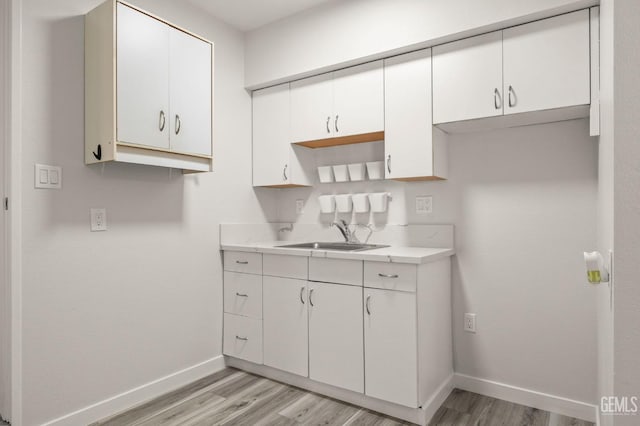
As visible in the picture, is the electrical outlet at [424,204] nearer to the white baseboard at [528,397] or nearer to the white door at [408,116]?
the white door at [408,116]

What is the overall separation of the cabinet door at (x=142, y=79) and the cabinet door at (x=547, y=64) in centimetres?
186

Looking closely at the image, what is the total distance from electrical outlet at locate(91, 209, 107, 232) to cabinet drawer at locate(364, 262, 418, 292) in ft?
4.83

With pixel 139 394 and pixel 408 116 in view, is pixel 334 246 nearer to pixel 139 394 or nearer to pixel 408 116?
pixel 408 116

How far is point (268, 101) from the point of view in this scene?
3016mm

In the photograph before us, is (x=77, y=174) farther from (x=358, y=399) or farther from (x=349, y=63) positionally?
(x=358, y=399)

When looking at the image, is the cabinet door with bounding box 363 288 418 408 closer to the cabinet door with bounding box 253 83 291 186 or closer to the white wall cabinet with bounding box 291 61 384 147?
the white wall cabinet with bounding box 291 61 384 147

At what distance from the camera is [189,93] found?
7.59ft

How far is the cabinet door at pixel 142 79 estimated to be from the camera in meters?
1.96

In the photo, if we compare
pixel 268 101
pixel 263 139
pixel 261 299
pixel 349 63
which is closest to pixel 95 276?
pixel 261 299

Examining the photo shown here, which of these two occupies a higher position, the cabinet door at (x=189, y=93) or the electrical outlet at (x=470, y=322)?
the cabinet door at (x=189, y=93)

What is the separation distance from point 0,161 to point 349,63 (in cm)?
202

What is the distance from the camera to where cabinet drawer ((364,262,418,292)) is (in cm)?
203

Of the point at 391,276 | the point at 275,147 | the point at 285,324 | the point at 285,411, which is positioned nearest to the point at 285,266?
the point at 285,324

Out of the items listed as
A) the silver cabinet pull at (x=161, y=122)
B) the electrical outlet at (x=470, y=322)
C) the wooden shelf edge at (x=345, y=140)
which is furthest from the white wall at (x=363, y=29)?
the electrical outlet at (x=470, y=322)
